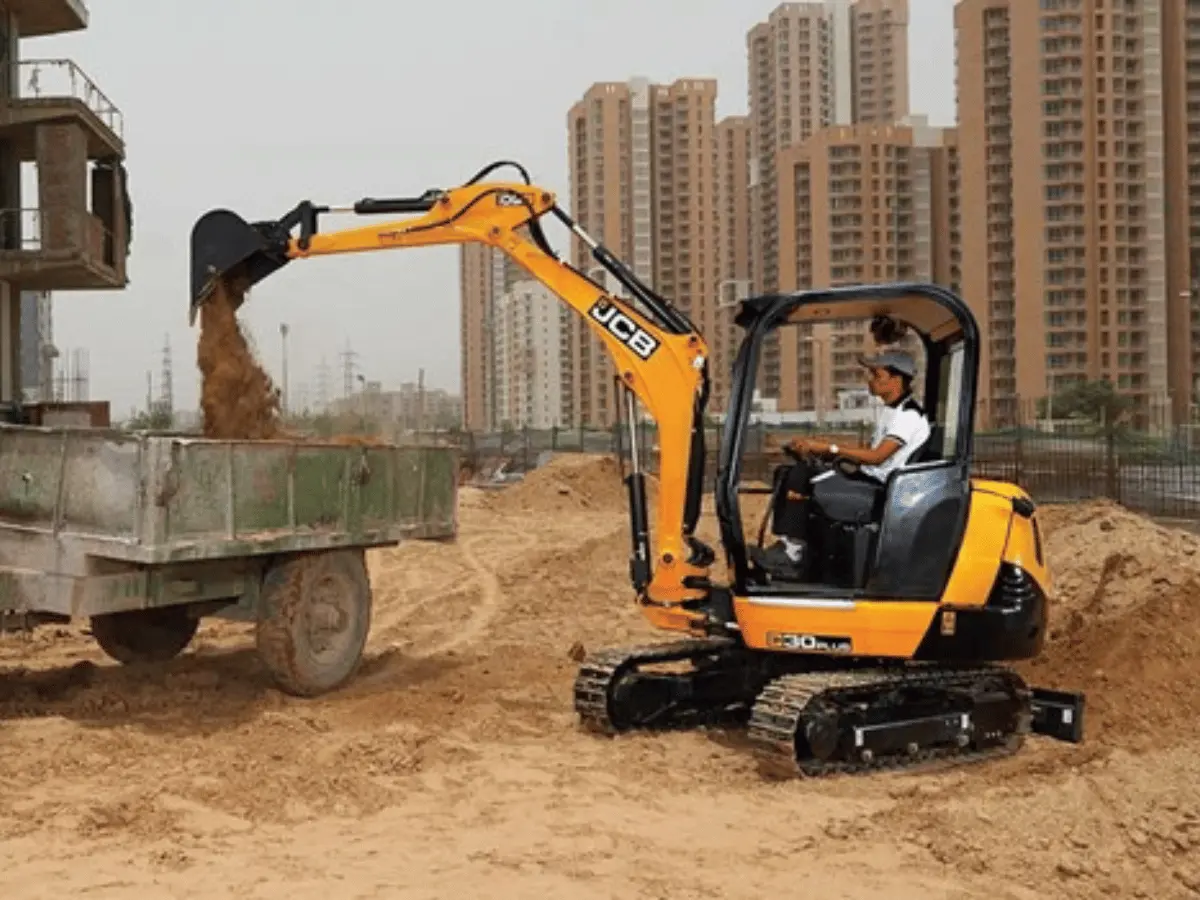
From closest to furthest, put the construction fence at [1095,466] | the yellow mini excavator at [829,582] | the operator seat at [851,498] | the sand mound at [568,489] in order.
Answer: the yellow mini excavator at [829,582], the operator seat at [851,498], the construction fence at [1095,466], the sand mound at [568,489]

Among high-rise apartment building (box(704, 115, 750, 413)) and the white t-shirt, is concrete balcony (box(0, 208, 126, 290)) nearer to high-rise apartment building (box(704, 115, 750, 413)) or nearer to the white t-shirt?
the white t-shirt

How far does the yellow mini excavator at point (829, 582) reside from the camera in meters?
7.24

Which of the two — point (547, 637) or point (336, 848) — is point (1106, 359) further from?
point (336, 848)

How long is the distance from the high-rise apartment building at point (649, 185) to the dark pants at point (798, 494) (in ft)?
180

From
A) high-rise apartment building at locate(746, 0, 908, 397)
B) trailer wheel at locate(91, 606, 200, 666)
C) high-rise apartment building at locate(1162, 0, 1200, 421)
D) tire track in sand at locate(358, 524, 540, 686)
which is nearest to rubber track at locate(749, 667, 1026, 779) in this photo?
tire track in sand at locate(358, 524, 540, 686)

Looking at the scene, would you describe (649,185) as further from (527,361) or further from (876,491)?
(876,491)

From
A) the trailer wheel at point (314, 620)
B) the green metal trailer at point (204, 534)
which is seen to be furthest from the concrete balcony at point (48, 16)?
→ the trailer wheel at point (314, 620)

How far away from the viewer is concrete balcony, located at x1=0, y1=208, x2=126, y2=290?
85.4ft

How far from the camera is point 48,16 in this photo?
2864 cm

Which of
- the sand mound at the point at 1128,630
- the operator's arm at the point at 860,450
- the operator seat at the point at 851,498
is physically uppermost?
the operator's arm at the point at 860,450

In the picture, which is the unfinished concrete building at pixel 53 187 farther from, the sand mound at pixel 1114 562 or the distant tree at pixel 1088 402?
the distant tree at pixel 1088 402

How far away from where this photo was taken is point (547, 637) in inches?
480

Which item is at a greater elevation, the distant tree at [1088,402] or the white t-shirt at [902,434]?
the distant tree at [1088,402]

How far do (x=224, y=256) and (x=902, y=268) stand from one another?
62.1m
